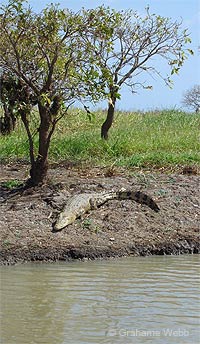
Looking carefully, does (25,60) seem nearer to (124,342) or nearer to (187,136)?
(187,136)

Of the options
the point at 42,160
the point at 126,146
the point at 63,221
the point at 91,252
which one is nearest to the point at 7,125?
the point at 126,146

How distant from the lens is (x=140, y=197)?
11.2m

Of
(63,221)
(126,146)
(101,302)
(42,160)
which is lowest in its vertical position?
(101,302)

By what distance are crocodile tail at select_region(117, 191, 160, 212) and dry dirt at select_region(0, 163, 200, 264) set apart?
0.07 metres

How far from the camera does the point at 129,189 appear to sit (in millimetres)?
11773

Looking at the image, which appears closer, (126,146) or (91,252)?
(91,252)

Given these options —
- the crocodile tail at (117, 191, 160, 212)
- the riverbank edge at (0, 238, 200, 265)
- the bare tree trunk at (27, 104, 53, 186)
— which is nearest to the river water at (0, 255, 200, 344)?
the riverbank edge at (0, 238, 200, 265)

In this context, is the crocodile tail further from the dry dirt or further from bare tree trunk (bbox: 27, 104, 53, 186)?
bare tree trunk (bbox: 27, 104, 53, 186)

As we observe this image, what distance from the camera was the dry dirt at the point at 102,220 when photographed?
959 cm

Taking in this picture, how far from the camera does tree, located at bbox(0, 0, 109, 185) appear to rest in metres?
11.7

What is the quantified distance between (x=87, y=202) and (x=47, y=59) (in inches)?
90.4

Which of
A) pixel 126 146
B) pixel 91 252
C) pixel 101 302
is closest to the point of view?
pixel 101 302

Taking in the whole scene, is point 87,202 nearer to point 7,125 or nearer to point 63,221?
point 63,221

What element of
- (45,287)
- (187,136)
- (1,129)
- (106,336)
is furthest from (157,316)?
(1,129)
